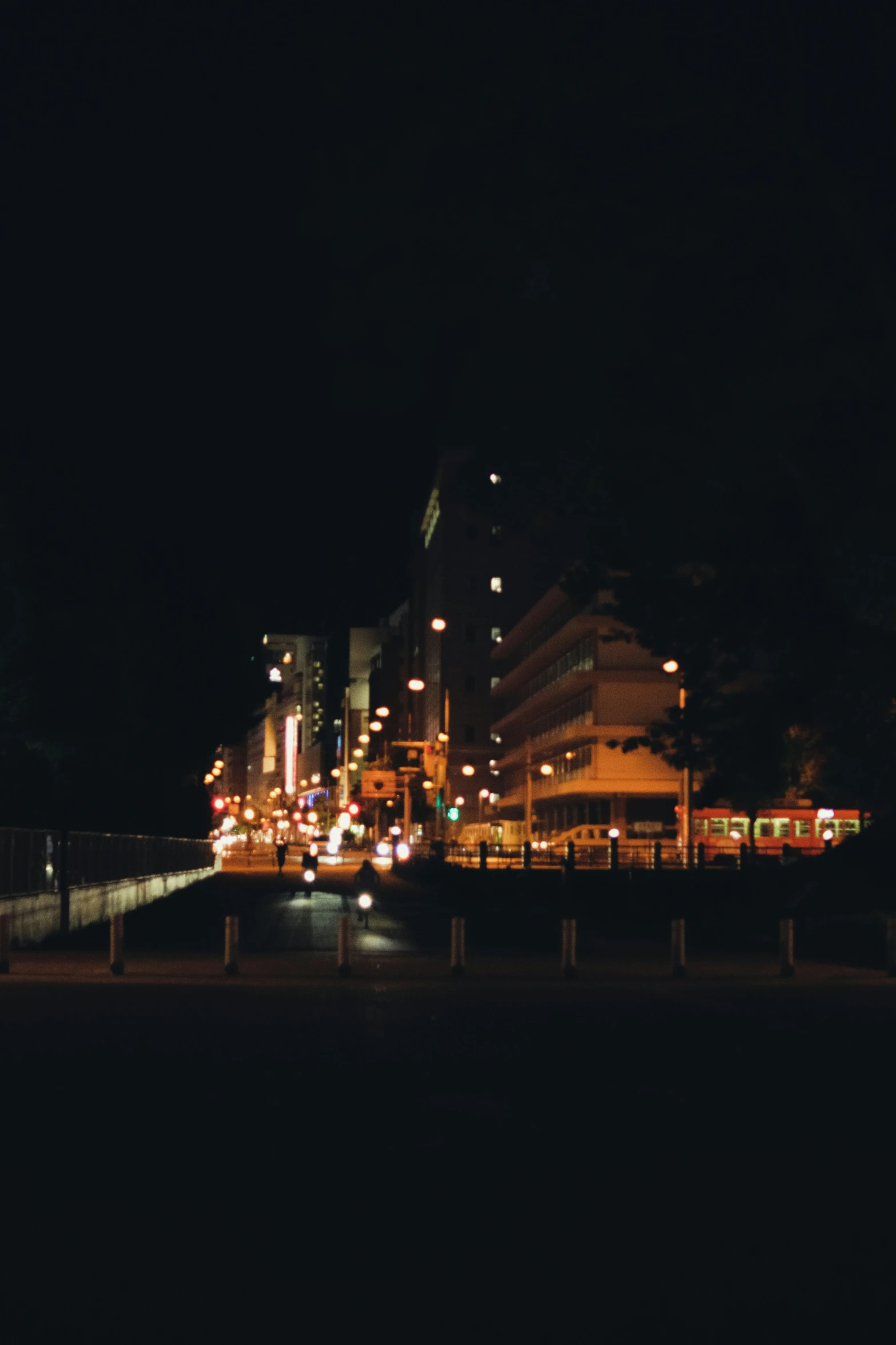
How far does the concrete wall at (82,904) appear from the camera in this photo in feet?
96.6

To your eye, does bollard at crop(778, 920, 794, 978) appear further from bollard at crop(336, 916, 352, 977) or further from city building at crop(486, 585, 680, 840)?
city building at crop(486, 585, 680, 840)

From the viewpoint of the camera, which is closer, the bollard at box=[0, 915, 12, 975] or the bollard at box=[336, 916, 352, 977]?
the bollard at box=[336, 916, 352, 977]

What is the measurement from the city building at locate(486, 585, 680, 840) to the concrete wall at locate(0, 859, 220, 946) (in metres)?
42.1

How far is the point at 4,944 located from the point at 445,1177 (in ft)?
50.8

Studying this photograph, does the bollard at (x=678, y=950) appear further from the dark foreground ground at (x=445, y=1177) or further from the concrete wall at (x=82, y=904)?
the concrete wall at (x=82, y=904)

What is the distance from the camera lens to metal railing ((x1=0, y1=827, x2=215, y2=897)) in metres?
29.1

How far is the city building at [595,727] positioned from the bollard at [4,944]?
2702 inches

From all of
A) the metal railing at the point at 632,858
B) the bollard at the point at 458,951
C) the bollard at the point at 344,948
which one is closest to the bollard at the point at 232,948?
the bollard at the point at 344,948

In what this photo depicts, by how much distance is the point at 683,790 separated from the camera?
78188 millimetres

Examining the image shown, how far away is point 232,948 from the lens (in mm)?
22516

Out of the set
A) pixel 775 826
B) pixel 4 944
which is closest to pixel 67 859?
pixel 4 944

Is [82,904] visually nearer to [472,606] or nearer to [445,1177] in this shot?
[445,1177]

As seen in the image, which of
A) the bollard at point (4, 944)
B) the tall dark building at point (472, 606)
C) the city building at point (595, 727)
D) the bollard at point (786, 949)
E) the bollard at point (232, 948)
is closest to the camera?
the bollard at point (232, 948)

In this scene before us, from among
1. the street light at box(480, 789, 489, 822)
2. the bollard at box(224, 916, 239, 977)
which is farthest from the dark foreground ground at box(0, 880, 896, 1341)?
the street light at box(480, 789, 489, 822)
